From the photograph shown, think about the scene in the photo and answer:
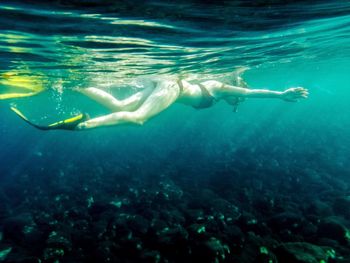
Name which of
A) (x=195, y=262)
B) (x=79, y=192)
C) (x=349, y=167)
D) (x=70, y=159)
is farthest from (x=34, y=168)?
(x=349, y=167)

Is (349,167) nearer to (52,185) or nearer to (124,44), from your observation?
(124,44)

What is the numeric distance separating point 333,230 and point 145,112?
6.58 metres

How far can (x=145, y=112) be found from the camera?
7602 mm

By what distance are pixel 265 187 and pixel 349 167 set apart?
693cm

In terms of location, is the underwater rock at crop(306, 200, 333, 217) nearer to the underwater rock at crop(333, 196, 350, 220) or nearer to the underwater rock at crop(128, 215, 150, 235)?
the underwater rock at crop(333, 196, 350, 220)

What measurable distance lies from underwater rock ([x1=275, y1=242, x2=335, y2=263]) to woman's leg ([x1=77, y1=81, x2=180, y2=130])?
16.1 ft

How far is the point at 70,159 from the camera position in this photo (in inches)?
859

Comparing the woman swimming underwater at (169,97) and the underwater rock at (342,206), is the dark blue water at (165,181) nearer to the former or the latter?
the underwater rock at (342,206)

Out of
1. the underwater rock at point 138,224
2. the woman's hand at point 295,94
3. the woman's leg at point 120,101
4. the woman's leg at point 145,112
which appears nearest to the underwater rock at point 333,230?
the woman's hand at point 295,94

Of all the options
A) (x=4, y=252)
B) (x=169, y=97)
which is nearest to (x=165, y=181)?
(x=169, y=97)

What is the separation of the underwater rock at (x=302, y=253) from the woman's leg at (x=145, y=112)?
193 inches

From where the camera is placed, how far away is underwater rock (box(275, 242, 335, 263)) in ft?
19.7

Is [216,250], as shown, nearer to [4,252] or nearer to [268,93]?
[268,93]

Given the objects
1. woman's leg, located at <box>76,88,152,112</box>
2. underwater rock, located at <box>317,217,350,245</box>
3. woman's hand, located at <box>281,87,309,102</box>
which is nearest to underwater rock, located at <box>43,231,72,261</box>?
woman's leg, located at <box>76,88,152,112</box>
